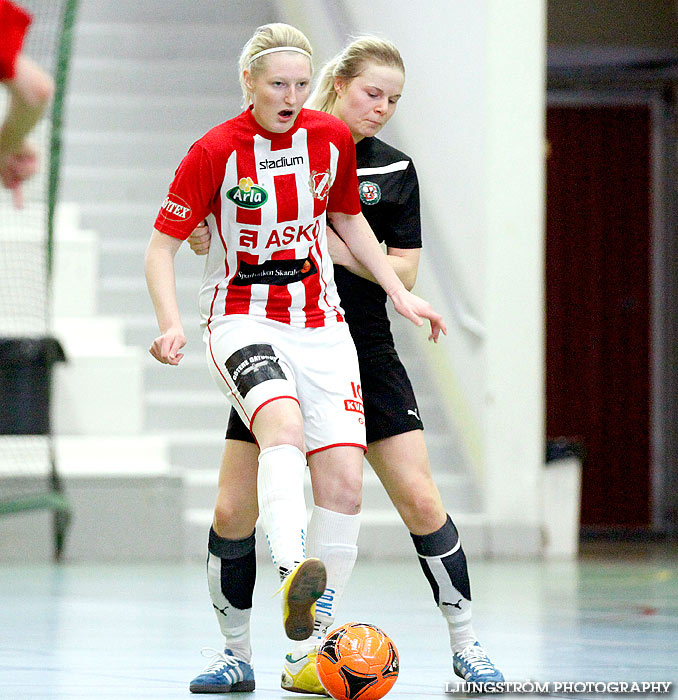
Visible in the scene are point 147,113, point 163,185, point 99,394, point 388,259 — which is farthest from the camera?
point 147,113

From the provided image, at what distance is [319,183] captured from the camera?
3.19 metres

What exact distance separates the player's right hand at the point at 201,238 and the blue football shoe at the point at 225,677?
0.98 metres

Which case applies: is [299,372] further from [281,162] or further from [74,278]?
[74,278]

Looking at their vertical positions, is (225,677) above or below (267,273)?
below

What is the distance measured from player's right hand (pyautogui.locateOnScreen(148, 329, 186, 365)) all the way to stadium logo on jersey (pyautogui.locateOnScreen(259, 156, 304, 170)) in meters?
0.43

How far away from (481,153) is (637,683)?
477 cm

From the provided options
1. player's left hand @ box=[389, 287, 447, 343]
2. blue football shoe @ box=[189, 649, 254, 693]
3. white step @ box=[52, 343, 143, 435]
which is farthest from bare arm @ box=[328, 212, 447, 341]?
white step @ box=[52, 343, 143, 435]

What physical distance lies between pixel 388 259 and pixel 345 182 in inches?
10.6

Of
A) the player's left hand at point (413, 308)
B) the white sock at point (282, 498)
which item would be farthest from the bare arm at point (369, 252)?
the white sock at point (282, 498)

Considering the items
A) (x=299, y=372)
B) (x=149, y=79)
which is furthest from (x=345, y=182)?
(x=149, y=79)

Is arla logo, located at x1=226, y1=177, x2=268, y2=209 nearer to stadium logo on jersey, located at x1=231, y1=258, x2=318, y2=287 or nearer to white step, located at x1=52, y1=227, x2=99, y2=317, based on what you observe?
stadium logo on jersey, located at x1=231, y1=258, x2=318, y2=287

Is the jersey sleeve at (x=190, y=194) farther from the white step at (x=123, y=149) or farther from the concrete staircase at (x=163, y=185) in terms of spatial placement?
the white step at (x=123, y=149)

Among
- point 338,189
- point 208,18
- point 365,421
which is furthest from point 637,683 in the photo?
point 208,18

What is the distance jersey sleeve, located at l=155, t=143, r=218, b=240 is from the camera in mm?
3102
